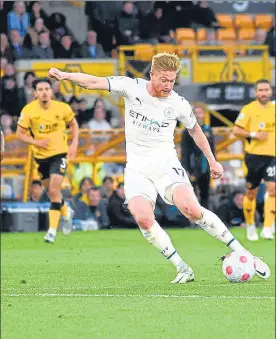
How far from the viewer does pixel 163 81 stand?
1147cm

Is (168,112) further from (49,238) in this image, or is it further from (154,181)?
(49,238)

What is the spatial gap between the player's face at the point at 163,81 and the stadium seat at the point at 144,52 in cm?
1621

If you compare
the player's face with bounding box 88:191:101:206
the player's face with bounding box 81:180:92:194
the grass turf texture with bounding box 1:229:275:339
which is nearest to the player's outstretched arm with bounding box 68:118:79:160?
the grass turf texture with bounding box 1:229:275:339

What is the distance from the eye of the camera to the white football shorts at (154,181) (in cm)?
1179

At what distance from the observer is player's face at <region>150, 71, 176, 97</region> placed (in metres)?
11.4

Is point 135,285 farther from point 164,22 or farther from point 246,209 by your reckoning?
point 164,22

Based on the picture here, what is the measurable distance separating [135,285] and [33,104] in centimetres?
737

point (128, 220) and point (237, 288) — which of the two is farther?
point (128, 220)

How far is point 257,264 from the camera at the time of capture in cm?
1190

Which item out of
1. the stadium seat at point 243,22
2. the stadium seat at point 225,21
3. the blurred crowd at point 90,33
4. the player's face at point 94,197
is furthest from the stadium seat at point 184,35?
the player's face at point 94,197

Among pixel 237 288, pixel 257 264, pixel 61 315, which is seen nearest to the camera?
pixel 61 315

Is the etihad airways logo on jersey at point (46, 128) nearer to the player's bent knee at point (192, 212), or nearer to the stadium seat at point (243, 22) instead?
the player's bent knee at point (192, 212)

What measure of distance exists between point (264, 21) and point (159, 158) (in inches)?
774

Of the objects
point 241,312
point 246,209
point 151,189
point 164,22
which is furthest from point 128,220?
point 241,312
